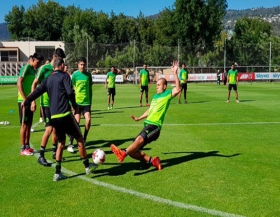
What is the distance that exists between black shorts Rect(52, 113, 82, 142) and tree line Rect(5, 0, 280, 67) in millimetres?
42171

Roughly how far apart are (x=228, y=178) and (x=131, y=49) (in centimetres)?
4452

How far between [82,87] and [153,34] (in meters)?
74.1

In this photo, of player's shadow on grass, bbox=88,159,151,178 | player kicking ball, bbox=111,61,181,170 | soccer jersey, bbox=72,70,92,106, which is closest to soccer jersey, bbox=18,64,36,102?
soccer jersey, bbox=72,70,92,106

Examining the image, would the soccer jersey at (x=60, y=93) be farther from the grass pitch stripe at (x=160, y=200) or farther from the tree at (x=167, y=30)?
the tree at (x=167, y=30)

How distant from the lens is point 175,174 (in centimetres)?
700

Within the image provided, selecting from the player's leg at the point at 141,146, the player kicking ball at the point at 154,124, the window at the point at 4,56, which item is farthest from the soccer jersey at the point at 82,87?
the window at the point at 4,56

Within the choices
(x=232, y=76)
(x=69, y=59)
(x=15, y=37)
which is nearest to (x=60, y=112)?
(x=232, y=76)

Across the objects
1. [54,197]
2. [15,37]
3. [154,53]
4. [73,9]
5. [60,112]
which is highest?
[73,9]

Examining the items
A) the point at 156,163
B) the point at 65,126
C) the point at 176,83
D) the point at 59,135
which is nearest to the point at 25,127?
the point at 59,135

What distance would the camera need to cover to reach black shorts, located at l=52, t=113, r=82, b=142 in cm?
657

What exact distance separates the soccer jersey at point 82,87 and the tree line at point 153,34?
38.9 m

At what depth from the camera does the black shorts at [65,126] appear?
Result: 6.57 m

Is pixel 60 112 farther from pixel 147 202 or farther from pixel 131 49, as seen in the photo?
pixel 131 49

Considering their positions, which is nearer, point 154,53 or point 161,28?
point 154,53
